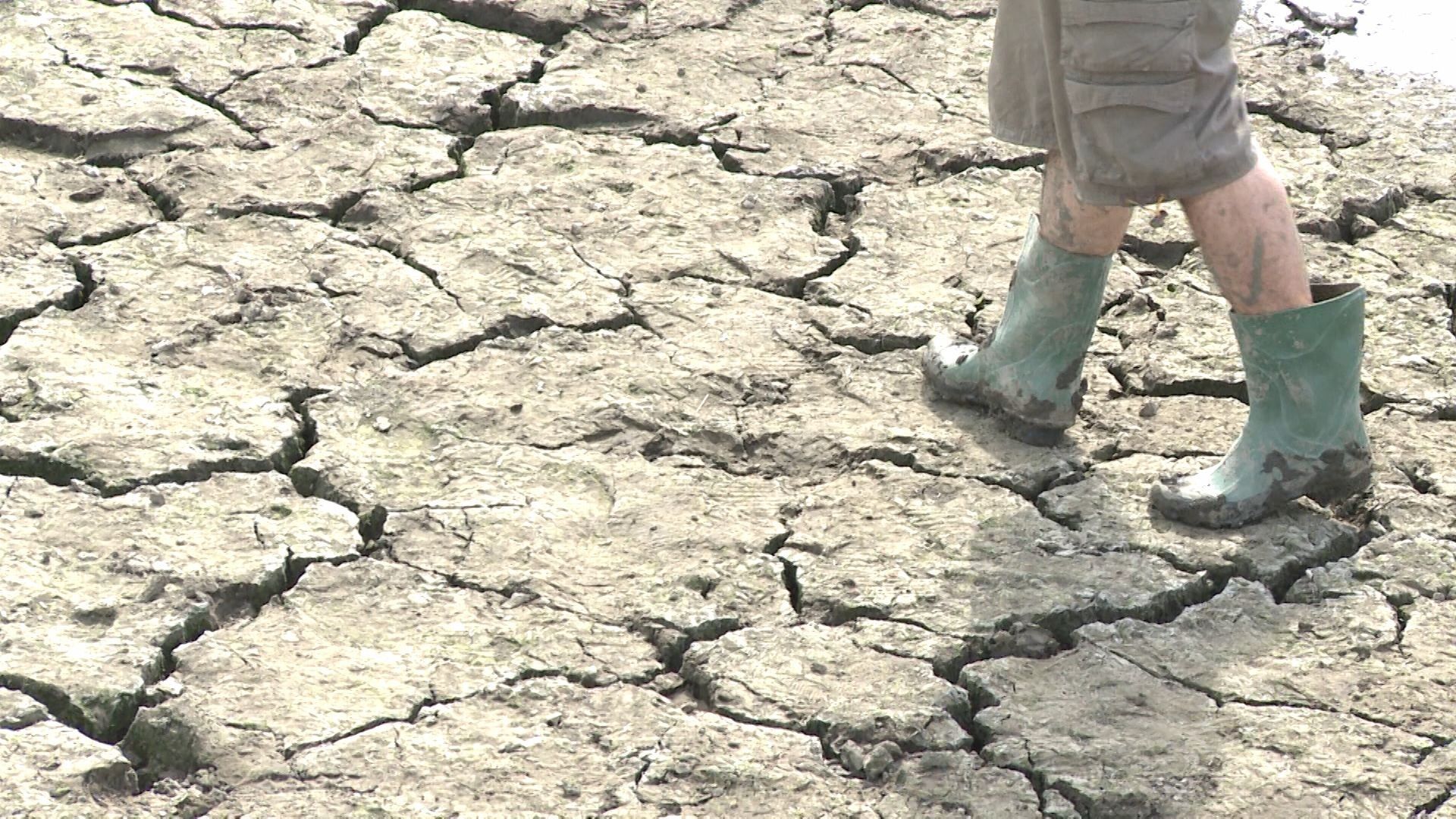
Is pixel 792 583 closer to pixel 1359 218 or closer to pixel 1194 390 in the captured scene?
pixel 1194 390

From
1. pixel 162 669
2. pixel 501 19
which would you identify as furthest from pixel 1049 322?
pixel 501 19

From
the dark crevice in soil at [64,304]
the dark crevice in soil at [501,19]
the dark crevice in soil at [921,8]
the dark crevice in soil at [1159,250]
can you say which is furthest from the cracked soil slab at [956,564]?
the dark crevice in soil at [921,8]

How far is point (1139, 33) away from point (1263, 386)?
583 millimetres

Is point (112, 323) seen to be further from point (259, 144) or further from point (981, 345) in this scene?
point (981, 345)

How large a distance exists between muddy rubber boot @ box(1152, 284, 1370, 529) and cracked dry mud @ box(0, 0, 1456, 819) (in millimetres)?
51

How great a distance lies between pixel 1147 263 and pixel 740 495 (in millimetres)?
1115

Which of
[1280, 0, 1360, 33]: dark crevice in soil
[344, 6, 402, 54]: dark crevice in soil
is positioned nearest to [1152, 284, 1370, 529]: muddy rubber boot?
[1280, 0, 1360, 33]: dark crevice in soil

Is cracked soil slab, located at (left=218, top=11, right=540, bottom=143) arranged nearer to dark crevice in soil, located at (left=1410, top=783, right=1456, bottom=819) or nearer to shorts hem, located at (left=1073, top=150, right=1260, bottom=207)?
shorts hem, located at (left=1073, top=150, right=1260, bottom=207)

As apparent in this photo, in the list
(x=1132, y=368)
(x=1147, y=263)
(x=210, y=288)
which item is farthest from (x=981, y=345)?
(x=210, y=288)

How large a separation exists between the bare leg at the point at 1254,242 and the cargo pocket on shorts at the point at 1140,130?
98mm

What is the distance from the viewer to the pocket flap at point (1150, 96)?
2.33m

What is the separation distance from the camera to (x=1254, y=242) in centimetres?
247

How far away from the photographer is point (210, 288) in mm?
3137

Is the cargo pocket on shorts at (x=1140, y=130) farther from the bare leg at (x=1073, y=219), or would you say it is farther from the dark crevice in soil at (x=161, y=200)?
the dark crevice in soil at (x=161, y=200)
